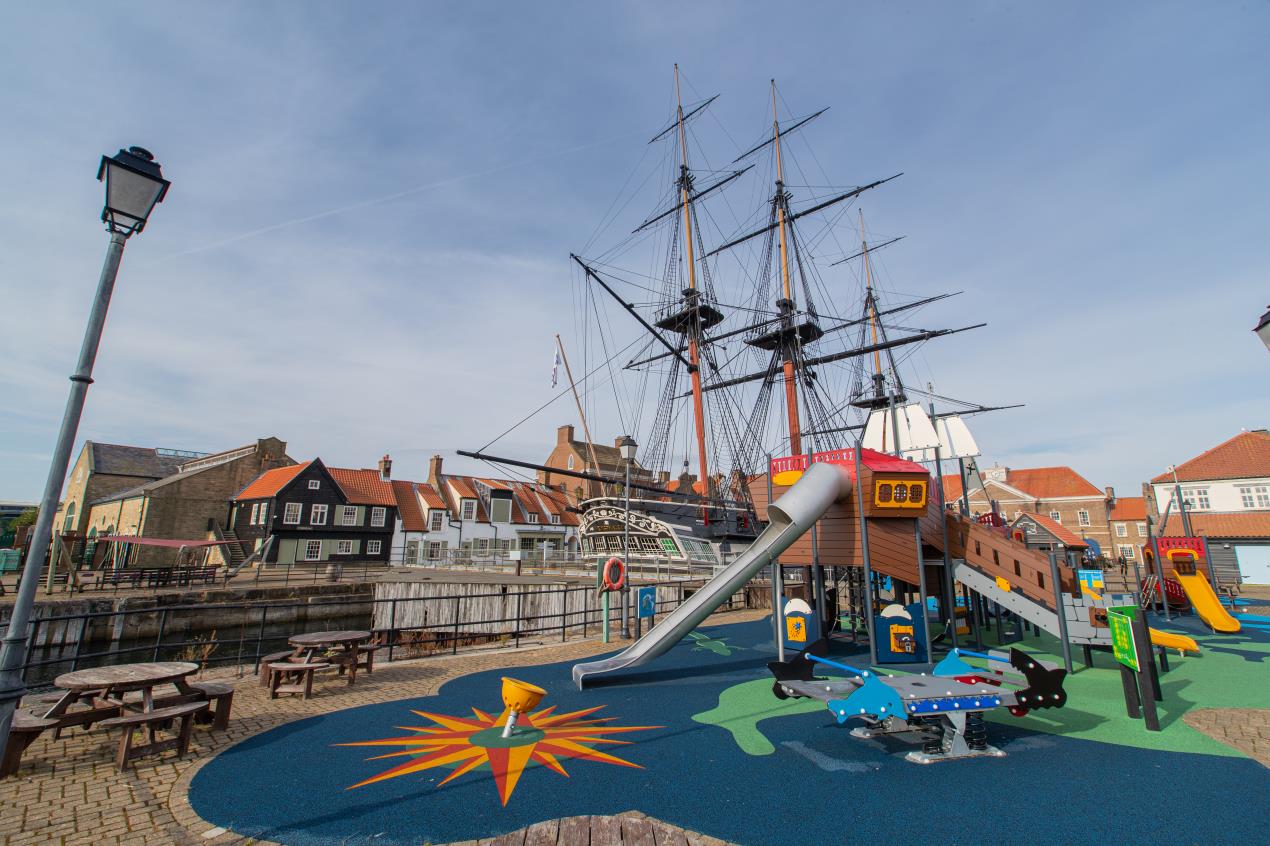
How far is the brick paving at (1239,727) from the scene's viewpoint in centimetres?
619

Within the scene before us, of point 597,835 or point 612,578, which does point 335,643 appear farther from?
point 597,835

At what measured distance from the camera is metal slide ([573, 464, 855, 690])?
10.1 meters

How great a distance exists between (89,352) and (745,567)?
9.08 meters

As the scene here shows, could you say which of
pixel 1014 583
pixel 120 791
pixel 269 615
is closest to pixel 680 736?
pixel 120 791

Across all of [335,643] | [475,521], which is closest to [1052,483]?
[475,521]

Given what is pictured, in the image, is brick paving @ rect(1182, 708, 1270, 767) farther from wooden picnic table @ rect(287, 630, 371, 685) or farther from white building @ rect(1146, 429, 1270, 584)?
white building @ rect(1146, 429, 1270, 584)

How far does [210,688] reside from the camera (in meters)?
6.91

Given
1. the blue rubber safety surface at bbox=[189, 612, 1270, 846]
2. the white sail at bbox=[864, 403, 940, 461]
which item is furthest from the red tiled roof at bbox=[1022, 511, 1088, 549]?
the blue rubber safety surface at bbox=[189, 612, 1270, 846]

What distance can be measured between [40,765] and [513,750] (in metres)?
4.44

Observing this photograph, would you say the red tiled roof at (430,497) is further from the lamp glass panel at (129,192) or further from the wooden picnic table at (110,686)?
the lamp glass panel at (129,192)

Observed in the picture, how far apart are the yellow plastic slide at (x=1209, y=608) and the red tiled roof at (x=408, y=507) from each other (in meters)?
42.1

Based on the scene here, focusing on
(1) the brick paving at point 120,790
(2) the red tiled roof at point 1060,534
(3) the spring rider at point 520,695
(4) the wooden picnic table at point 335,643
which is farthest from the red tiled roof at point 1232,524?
(1) the brick paving at point 120,790

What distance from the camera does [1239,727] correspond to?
22.9 ft

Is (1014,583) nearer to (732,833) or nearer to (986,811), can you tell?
(986,811)
